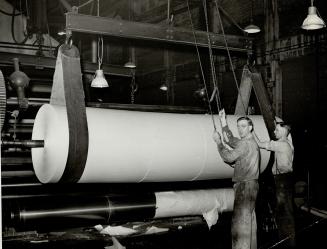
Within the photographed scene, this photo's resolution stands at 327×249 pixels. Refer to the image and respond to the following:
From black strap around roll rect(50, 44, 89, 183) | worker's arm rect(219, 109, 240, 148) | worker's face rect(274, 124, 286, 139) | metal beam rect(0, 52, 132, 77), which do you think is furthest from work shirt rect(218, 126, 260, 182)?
metal beam rect(0, 52, 132, 77)

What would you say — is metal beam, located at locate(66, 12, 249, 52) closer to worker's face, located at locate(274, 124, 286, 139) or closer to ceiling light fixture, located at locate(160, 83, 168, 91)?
worker's face, located at locate(274, 124, 286, 139)

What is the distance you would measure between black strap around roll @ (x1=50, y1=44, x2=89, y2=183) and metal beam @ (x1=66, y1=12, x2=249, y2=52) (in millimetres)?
249

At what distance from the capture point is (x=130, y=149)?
3.35 meters

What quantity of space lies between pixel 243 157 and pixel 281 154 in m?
0.89

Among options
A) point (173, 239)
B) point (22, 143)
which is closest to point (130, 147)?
point (22, 143)

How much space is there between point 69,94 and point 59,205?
123 centimetres

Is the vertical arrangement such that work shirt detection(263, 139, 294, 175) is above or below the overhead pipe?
below

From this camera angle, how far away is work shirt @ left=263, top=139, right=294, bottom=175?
4.47 metres

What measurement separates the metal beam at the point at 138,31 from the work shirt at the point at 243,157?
102 cm

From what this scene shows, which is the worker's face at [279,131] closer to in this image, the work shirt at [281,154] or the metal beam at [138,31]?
the work shirt at [281,154]

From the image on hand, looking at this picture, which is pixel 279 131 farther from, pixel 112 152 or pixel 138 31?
pixel 112 152

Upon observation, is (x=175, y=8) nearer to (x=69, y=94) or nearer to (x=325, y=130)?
(x=325, y=130)

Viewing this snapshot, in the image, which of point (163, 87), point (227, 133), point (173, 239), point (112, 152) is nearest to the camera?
point (112, 152)

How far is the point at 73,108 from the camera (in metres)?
3.14
